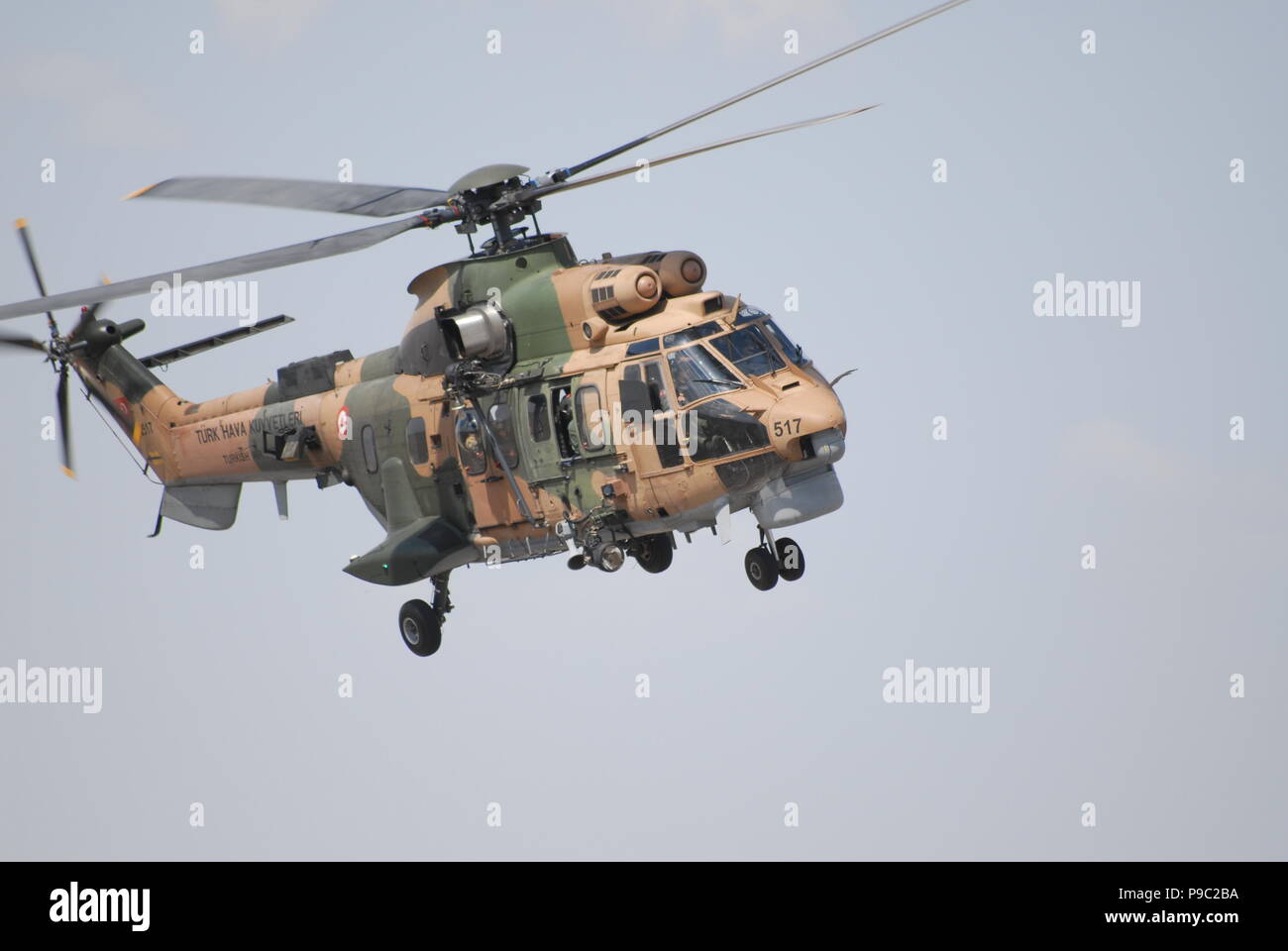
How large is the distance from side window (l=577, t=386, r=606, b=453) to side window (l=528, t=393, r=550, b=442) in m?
0.48

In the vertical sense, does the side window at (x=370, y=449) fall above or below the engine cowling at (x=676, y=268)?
below

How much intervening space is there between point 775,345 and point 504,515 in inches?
158

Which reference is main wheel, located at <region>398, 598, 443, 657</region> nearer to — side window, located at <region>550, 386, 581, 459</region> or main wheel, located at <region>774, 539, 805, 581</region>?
side window, located at <region>550, 386, 581, 459</region>

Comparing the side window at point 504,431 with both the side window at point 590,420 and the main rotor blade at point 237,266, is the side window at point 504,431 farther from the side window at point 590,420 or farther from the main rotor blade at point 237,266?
the main rotor blade at point 237,266

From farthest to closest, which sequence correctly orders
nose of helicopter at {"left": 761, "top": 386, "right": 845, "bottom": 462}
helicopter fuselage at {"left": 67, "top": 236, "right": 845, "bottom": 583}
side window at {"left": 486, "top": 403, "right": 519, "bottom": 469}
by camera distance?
side window at {"left": 486, "top": 403, "right": 519, "bottom": 469} → helicopter fuselage at {"left": 67, "top": 236, "right": 845, "bottom": 583} → nose of helicopter at {"left": 761, "top": 386, "right": 845, "bottom": 462}

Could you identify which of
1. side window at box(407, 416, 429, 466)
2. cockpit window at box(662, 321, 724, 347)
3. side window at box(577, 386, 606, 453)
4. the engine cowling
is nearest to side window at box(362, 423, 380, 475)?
side window at box(407, 416, 429, 466)

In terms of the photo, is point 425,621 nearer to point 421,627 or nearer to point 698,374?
point 421,627

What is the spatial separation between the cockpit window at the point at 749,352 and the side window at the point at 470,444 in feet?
11.3

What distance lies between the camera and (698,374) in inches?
777

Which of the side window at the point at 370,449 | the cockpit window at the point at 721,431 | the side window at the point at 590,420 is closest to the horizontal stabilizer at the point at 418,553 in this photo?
the side window at the point at 370,449

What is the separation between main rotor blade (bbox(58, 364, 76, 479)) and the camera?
25297 millimetres

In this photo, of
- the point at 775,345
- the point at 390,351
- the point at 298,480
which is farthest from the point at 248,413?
the point at 775,345

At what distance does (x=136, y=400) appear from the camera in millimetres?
26203

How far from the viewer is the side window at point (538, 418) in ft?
67.9
